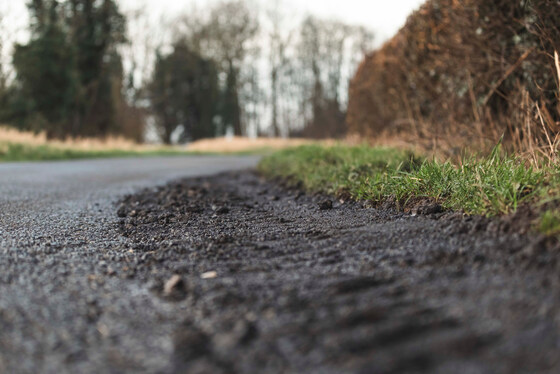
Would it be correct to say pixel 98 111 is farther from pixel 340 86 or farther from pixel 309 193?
pixel 309 193

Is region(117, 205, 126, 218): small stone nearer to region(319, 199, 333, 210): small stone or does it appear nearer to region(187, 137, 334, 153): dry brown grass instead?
region(319, 199, 333, 210): small stone

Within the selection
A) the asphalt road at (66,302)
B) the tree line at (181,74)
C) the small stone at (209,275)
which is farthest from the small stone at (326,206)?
the tree line at (181,74)

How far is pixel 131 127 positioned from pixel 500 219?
28708 millimetres

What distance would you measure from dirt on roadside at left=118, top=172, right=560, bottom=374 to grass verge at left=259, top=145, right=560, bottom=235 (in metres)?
0.13

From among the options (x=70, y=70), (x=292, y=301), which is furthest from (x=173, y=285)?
(x=70, y=70)

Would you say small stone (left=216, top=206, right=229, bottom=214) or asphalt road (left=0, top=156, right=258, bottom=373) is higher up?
small stone (left=216, top=206, right=229, bottom=214)

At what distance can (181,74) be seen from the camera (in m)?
34.0

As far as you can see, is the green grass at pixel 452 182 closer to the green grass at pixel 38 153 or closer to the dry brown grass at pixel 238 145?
the green grass at pixel 38 153

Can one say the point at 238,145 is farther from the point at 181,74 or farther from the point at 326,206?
the point at 326,206

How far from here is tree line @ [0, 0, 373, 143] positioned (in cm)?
2005

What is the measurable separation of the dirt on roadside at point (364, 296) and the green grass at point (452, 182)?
15 centimetres

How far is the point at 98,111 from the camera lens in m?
23.6

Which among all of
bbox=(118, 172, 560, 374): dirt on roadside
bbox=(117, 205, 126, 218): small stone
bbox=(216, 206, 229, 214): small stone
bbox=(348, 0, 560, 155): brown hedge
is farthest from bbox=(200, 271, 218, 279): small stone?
bbox=(348, 0, 560, 155): brown hedge

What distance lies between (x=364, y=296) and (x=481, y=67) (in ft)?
13.0
